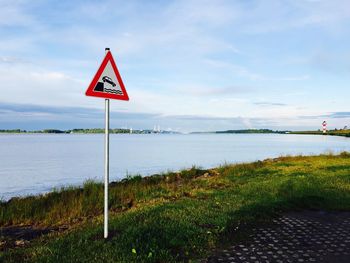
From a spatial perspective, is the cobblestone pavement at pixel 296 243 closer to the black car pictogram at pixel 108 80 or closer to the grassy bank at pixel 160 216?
the grassy bank at pixel 160 216

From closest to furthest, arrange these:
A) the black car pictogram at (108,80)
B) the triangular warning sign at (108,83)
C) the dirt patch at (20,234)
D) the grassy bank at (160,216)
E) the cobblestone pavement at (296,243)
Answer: the cobblestone pavement at (296,243) < the grassy bank at (160,216) < the triangular warning sign at (108,83) < the black car pictogram at (108,80) < the dirt patch at (20,234)

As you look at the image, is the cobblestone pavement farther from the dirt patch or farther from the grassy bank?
the dirt patch

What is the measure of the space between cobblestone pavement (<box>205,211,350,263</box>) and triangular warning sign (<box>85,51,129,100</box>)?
3907mm

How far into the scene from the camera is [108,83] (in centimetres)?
688

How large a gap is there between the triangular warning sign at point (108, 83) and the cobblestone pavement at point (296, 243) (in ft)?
12.8

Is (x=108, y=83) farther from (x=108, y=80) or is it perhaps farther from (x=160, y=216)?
(x=160, y=216)

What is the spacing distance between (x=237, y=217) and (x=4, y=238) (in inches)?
249

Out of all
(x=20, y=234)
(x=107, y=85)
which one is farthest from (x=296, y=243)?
(x=20, y=234)

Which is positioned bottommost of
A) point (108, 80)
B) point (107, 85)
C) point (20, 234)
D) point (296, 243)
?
point (20, 234)

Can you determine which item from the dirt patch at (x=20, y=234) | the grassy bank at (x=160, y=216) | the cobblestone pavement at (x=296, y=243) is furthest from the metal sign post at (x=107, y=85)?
the cobblestone pavement at (x=296, y=243)

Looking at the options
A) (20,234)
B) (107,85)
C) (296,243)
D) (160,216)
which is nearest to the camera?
(107,85)

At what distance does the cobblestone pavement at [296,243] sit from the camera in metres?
6.14

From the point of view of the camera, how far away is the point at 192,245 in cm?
666

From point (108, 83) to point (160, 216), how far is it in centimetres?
401
